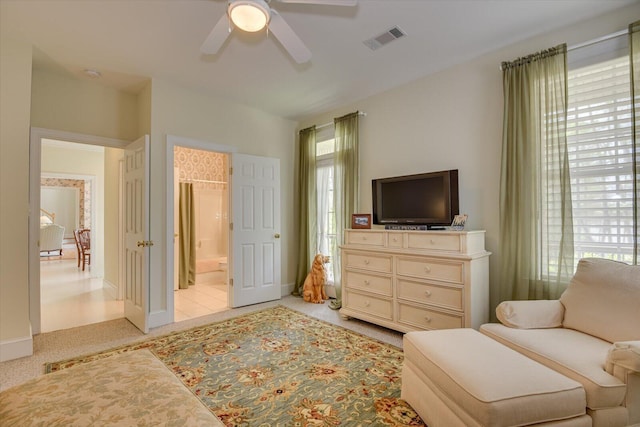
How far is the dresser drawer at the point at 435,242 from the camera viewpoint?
2.72m

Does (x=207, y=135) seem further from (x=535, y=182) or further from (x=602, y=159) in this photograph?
(x=602, y=159)

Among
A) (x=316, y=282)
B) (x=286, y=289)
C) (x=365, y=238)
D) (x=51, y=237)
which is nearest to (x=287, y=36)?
(x=365, y=238)

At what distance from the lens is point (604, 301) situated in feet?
6.25

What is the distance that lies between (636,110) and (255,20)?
9.15 feet

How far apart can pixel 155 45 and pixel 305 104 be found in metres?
2.04

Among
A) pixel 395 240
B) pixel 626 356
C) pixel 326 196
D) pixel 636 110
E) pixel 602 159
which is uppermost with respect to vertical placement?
pixel 636 110

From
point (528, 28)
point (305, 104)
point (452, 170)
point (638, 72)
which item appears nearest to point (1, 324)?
point (305, 104)

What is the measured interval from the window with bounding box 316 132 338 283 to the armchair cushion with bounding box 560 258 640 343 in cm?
293

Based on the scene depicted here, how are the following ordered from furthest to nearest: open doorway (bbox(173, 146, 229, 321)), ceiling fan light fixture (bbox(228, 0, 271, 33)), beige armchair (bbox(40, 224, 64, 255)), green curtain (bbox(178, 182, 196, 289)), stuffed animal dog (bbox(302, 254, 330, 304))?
1. beige armchair (bbox(40, 224, 64, 255))
2. green curtain (bbox(178, 182, 196, 289))
3. open doorway (bbox(173, 146, 229, 321))
4. stuffed animal dog (bbox(302, 254, 330, 304))
5. ceiling fan light fixture (bbox(228, 0, 271, 33))

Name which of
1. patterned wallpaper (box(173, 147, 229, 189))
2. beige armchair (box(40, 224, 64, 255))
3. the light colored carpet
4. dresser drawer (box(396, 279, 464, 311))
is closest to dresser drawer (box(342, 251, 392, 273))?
dresser drawer (box(396, 279, 464, 311))

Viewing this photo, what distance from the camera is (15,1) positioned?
225 centimetres

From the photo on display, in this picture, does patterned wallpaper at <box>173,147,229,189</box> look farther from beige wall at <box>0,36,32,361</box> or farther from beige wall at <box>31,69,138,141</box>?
beige wall at <box>0,36,32,361</box>

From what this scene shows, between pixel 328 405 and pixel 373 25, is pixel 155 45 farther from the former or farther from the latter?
pixel 328 405

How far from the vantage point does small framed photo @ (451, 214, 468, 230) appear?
2887 mm
